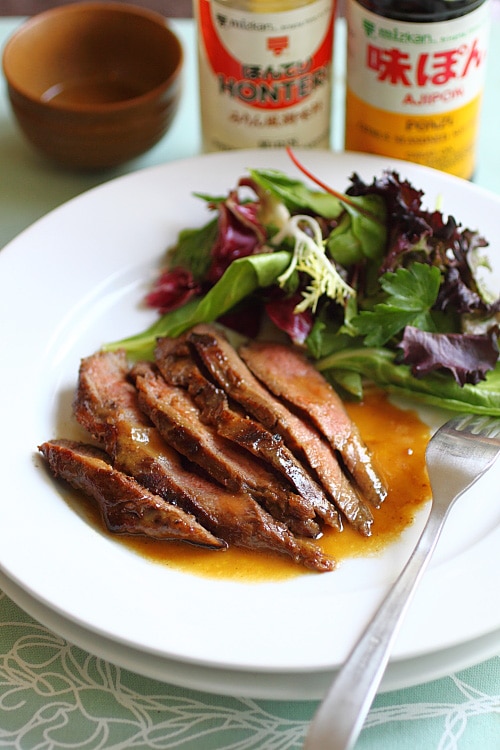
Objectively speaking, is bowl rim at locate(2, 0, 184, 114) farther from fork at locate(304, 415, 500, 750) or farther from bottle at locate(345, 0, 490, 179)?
fork at locate(304, 415, 500, 750)

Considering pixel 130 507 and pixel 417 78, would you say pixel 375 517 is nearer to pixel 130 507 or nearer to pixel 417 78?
pixel 130 507

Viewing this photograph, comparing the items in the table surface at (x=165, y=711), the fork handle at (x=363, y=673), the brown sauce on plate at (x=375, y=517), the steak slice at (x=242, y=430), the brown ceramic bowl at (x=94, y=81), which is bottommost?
the table surface at (x=165, y=711)

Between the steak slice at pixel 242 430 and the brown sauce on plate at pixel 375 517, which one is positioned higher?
the steak slice at pixel 242 430

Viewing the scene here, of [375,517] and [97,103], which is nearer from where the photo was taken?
[375,517]

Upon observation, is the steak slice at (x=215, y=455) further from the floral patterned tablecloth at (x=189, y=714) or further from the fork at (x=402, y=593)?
the floral patterned tablecloth at (x=189, y=714)

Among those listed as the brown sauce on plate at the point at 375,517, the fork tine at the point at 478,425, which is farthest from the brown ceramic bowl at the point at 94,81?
the fork tine at the point at 478,425

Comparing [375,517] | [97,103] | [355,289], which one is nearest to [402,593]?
[375,517]

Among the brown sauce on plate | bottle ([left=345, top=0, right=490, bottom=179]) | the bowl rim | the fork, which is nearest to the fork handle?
the fork
